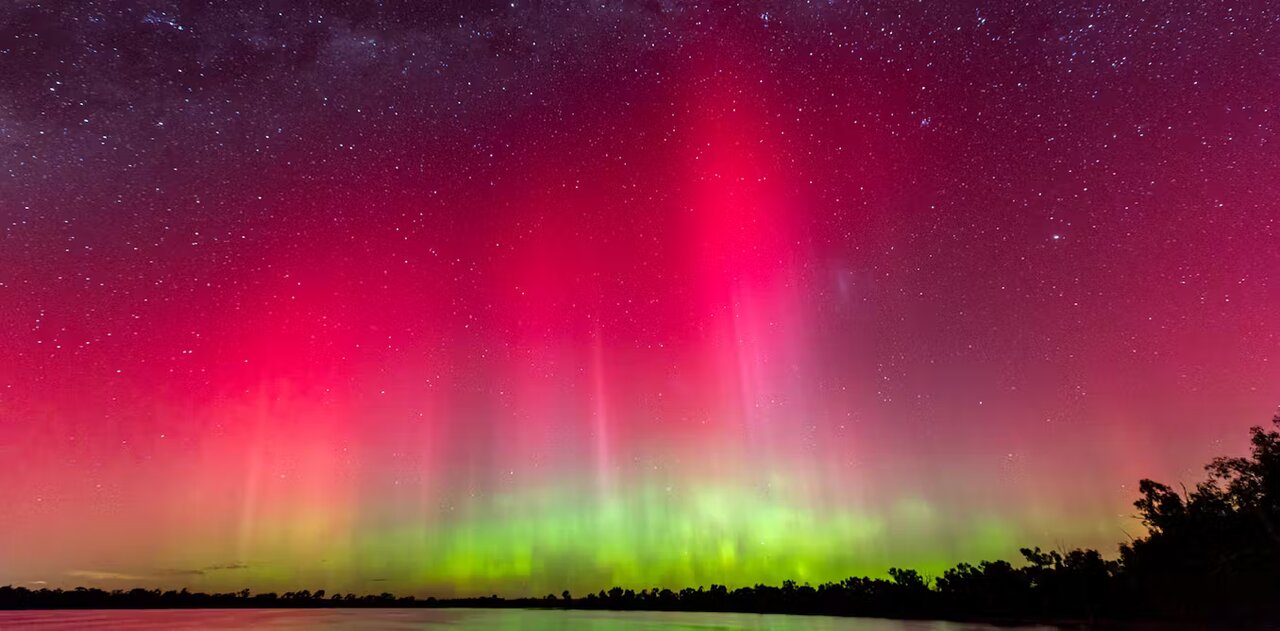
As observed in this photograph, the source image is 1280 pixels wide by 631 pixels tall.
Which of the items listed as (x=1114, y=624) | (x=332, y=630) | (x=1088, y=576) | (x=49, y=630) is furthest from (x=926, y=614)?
(x=49, y=630)

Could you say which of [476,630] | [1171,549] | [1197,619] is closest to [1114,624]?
[1197,619]

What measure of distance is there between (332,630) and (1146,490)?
70368 mm

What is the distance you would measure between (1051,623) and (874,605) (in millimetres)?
83297

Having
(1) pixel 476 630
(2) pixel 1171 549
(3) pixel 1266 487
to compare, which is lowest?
(1) pixel 476 630

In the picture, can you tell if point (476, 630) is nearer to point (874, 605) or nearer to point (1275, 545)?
point (1275, 545)

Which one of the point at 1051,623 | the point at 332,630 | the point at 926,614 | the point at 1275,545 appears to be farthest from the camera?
the point at 926,614

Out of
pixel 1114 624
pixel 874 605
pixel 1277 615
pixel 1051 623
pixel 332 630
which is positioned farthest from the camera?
pixel 874 605

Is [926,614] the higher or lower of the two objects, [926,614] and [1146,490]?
the lower

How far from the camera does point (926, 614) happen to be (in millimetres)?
145250

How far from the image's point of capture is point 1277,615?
45.9m

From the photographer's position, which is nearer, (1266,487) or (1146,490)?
(1266,487)

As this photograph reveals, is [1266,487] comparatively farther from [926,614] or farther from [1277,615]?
[926,614]

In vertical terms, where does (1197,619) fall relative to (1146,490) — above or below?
below

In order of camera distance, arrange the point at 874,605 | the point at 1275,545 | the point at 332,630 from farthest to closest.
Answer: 1. the point at 874,605
2. the point at 332,630
3. the point at 1275,545
